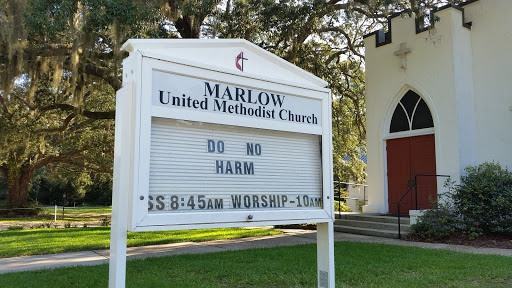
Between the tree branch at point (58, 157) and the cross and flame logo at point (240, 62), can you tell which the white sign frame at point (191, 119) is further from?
the tree branch at point (58, 157)

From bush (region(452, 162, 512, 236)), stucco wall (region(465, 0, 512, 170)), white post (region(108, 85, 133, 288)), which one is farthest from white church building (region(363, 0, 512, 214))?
white post (region(108, 85, 133, 288))

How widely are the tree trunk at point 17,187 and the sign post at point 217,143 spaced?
25.2 meters

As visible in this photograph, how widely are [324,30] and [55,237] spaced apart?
961 centimetres

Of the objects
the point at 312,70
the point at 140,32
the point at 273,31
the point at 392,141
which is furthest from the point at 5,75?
the point at 392,141

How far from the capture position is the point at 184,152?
3.10 m

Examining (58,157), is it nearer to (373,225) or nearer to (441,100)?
(373,225)

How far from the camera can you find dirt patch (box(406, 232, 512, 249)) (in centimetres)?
833

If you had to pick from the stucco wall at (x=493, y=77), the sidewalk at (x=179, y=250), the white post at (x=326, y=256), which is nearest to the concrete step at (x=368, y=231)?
the sidewalk at (x=179, y=250)

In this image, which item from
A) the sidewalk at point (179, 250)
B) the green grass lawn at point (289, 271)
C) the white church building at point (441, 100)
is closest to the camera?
the green grass lawn at point (289, 271)

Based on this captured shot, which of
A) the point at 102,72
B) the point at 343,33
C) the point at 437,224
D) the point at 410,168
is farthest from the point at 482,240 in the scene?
the point at 102,72

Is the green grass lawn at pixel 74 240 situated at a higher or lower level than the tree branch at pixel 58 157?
lower

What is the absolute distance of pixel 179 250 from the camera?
319 inches

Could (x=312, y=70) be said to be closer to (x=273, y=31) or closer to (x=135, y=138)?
(x=273, y=31)

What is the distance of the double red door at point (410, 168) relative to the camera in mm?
11180
